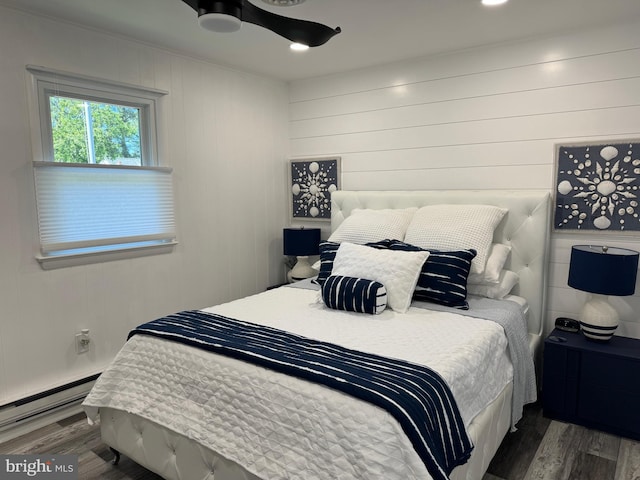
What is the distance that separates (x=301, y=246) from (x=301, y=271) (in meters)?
0.22

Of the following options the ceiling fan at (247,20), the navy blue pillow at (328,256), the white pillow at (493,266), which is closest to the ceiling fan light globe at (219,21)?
the ceiling fan at (247,20)

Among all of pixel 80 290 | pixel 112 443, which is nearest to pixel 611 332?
pixel 112 443

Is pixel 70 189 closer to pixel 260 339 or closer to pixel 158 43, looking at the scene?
pixel 158 43

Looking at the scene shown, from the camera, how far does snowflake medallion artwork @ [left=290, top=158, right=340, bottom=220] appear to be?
3910mm

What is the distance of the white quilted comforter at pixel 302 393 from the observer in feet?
4.67

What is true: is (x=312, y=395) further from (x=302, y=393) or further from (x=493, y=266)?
(x=493, y=266)

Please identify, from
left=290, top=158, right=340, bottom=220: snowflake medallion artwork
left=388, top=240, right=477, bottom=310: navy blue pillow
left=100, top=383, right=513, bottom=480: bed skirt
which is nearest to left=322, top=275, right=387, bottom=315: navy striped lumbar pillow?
left=388, top=240, right=477, bottom=310: navy blue pillow

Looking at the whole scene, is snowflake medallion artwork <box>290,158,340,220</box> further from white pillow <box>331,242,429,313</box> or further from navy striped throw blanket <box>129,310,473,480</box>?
navy striped throw blanket <box>129,310,473,480</box>

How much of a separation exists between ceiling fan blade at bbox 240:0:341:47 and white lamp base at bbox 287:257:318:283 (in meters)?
2.09

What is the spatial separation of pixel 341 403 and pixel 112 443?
1.38 m

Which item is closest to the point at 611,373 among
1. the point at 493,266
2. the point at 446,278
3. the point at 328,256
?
the point at 493,266

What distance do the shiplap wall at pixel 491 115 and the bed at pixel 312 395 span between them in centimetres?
33

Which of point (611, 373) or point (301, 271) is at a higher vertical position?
point (301, 271)

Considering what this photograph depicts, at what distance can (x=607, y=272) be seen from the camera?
236 cm
